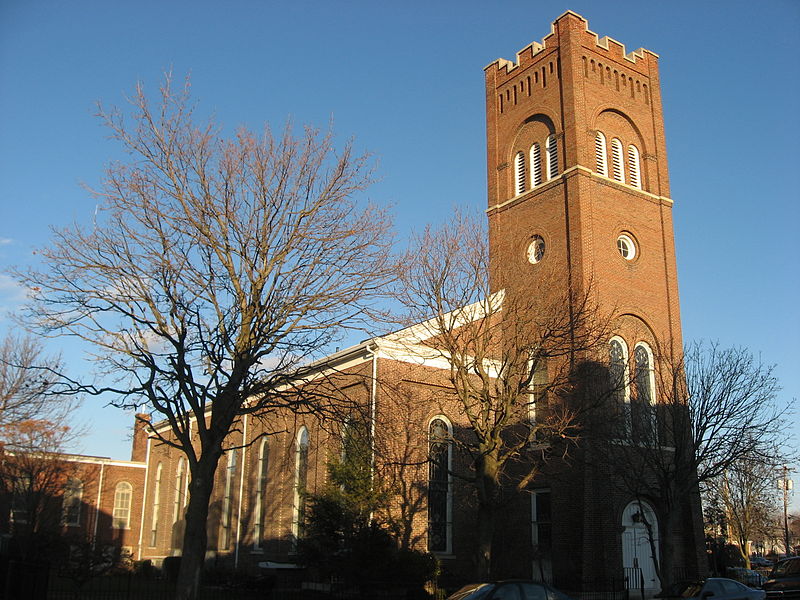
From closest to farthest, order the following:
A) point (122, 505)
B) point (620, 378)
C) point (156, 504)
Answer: point (620, 378)
point (156, 504)
point (122, 505)

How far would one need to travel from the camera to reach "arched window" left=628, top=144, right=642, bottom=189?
30812 millimetres

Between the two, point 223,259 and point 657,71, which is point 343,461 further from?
point 657,71

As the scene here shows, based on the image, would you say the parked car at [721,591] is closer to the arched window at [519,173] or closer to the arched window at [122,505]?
Answer: the arched window at [519,173]

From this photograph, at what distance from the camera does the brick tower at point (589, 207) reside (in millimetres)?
24750

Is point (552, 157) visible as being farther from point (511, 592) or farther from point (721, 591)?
point (511, 592)

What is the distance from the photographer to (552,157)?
99.1ft

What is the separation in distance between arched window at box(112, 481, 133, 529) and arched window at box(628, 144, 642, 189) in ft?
111

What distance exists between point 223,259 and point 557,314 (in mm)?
9485

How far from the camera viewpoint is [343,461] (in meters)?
23.2

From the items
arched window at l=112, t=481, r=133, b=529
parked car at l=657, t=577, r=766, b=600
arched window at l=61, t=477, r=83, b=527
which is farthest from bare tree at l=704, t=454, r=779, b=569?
arched window at l=61, t=477, r=83, b=527

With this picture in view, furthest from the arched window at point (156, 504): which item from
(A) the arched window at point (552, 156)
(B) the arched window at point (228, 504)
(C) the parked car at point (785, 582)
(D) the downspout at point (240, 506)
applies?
(C) the parked car at point (785, 582)

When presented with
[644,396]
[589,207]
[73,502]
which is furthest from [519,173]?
[73,502]

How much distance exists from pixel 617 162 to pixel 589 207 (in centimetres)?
387

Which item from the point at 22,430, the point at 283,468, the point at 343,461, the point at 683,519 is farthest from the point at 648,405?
the point at 22,430
